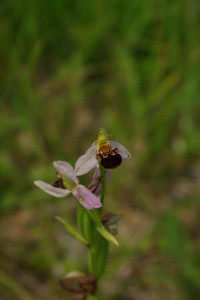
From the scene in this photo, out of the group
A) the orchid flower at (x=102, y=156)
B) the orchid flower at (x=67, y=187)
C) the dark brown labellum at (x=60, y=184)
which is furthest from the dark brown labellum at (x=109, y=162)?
the dark brown labellum at (x=60, y=184)

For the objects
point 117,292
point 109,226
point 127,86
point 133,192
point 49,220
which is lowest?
point 109,226

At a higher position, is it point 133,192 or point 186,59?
point 186,59

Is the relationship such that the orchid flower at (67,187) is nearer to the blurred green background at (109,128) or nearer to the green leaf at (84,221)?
the green leaf at (84,221)

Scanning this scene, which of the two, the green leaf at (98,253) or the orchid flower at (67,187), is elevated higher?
the orchid flower at (67,187)

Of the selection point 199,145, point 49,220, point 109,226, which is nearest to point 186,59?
point 199,145

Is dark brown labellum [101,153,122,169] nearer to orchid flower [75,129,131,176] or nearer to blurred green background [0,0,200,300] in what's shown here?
orchid flower [75,129,131,176]

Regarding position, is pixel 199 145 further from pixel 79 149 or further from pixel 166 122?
pixel 79 149
